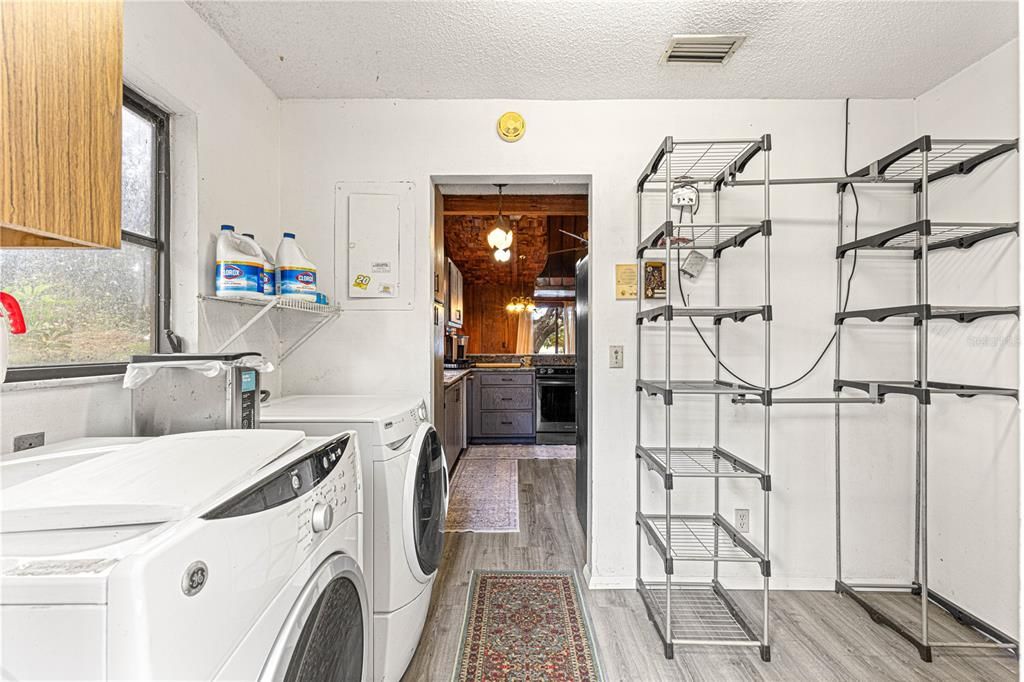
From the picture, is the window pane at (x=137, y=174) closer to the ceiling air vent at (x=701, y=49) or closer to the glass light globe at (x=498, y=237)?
the ceiling air vent at (x=701, y=49)

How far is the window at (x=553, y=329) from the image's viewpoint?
709cm

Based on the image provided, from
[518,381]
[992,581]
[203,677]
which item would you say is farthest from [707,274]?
[518,381]

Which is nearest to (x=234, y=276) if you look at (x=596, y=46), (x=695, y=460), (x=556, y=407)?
(x=596, y=46)

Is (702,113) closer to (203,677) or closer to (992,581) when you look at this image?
(992,581)

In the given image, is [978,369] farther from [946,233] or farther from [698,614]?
[698,614]

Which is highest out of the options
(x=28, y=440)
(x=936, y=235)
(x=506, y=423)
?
(x=936, y=235)

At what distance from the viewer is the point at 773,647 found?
6.04 ft

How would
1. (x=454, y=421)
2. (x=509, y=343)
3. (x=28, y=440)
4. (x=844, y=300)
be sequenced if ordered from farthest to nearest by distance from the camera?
(x=509, y=343)
(x=454, y=421)
(x=844, y=300)
(x=28, y=440)

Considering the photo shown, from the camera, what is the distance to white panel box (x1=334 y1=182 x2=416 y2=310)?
7.54 ft

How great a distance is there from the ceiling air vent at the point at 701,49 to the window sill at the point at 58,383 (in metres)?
2.15

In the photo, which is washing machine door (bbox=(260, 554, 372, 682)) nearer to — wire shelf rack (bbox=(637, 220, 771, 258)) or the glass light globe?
wire shelf rack (bbox=(637, 220, 771, 258))

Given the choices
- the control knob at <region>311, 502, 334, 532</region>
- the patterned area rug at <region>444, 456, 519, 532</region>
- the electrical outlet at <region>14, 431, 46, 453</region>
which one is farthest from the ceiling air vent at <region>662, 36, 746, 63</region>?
the patterned area rug at <region>444, 456, 519, 532</region>

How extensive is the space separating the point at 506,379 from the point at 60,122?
4958 millimetres

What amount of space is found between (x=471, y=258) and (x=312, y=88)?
415 centimetres
